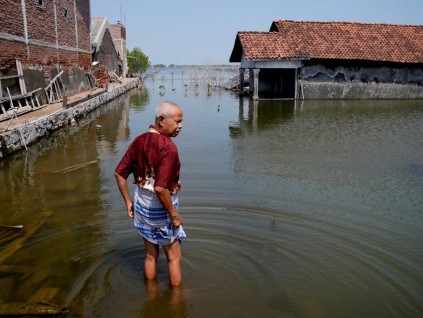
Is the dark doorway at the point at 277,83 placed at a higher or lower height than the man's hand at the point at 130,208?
higher

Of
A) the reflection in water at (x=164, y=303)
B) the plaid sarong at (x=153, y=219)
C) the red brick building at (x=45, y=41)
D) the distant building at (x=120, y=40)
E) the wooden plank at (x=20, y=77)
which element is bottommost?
the reflection in water at (x=164, y=303)

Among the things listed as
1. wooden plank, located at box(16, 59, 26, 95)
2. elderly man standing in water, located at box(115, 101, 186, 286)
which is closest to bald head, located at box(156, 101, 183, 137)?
elderly man standing in water, located at box(115, 101, 186, 286)

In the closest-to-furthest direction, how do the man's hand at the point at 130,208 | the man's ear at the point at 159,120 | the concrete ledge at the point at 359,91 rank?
the man's ear at the point at 159,120
the man's hand at the point at 130,208
the concrete ledge at the point at 359,91

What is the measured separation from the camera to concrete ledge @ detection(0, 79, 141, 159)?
898 cm

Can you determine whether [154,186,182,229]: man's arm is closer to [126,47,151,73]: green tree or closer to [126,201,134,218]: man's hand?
[126,201,134,218]: man's hand

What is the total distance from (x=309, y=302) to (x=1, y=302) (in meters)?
2.69

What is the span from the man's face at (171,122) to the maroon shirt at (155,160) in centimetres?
A: 4

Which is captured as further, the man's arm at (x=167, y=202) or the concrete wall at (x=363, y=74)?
the concrete wall at (x=363, y=74)

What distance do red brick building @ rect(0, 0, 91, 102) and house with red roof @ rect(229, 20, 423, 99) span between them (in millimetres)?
9340

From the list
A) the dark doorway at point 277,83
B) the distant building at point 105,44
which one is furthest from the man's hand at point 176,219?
the distant building at point 105,44

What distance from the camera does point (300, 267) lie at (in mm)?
4125

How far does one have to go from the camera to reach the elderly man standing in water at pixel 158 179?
3.04 metres

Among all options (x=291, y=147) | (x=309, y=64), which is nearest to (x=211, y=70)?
(x=309, y=64)

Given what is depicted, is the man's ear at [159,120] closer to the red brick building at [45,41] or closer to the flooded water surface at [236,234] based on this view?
the flooded water surface at [236,234]
